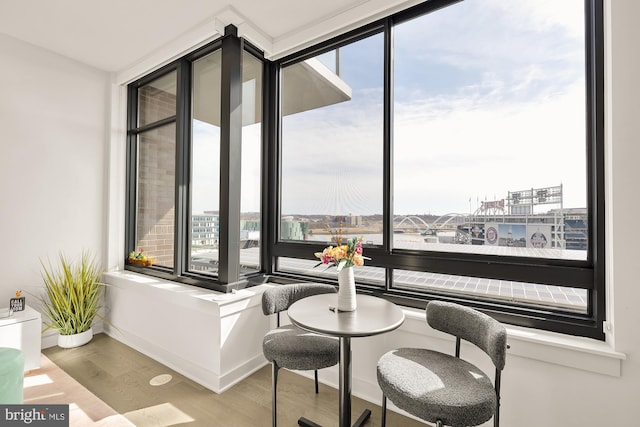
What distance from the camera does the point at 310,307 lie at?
183 cm

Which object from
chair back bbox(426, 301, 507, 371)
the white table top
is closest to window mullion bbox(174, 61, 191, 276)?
the white table top

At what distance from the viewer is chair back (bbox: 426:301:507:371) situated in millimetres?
1345

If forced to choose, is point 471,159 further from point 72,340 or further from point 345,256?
point 72,340

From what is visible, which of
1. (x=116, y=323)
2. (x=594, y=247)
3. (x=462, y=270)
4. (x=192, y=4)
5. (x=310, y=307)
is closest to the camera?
(x=594, y=247)

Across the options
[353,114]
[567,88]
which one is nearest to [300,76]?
[353,114]

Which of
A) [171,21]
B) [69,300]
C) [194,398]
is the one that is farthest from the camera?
[69,300]

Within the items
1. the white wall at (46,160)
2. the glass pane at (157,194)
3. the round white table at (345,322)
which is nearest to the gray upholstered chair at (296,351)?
the round white table at (345,322)

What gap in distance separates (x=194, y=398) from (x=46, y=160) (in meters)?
2.74

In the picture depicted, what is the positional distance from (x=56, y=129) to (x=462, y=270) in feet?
13.1

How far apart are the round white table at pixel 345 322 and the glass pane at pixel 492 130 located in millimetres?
700

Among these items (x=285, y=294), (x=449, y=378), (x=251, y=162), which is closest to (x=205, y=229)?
(x=251, y=162)

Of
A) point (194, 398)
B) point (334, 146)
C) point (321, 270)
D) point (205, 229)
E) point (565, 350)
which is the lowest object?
point (194, 398)

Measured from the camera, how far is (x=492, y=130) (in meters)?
1.95

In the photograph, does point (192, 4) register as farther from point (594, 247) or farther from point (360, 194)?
point (594, 247)
